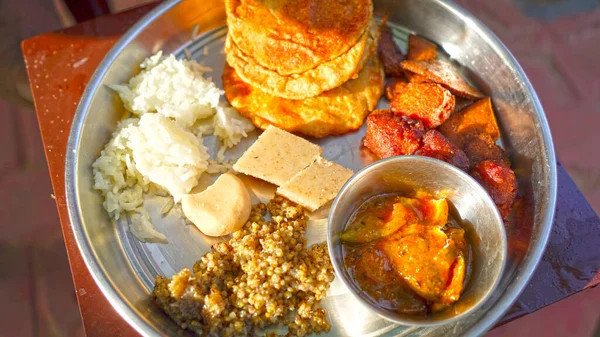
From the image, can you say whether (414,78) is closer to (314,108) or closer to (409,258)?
(314,108)

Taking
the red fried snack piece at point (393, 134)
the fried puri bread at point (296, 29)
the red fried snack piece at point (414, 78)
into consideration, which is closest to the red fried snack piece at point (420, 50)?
the red fried snack piece at point (414, 78)

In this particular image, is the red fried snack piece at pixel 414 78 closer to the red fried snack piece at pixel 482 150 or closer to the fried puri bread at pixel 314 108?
the fried puri bread at pixel 314 108

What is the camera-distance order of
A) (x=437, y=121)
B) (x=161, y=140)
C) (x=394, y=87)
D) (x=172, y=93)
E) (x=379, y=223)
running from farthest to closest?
1. (x=394, y=87)
2. (x=172, y=93)
3. (x=437, y=121)
4. (x=161, y=140)
5. (x=379, y=223)

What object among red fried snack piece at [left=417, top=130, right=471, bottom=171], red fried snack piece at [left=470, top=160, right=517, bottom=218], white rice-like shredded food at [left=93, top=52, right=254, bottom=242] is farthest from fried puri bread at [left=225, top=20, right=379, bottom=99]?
red fried snack piece at [left=470, top=160, right=517, bottom=218]

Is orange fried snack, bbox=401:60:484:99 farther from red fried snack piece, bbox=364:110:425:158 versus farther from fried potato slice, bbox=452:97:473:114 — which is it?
red fried snack piece, bbox=364:110:425:158

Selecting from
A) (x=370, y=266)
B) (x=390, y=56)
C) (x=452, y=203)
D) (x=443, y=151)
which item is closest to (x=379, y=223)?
(x=370, y=266)

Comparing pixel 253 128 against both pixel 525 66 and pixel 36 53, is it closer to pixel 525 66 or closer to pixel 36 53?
pixel 36 53

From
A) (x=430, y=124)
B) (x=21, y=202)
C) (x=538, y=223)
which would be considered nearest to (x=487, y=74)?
(x=430, y=124)
